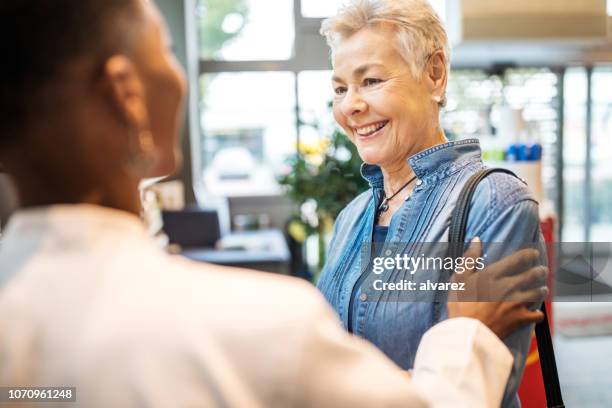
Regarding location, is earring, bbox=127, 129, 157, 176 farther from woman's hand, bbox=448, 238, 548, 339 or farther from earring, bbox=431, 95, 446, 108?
earring, bbox=431, 95, 446, 108

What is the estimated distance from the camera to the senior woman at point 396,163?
3.64 feet

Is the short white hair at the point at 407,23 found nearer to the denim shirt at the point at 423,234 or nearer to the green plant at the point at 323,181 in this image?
the denim shirt at the point at 423,234

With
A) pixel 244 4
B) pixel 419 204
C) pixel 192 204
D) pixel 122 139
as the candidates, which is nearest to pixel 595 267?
pixel 419 204

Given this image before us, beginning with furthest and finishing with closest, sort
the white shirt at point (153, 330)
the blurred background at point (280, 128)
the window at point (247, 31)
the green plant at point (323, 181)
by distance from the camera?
the window at point (247, 31) → the blurred background at point (280, 128) → the green plant at point (323, 181) → the white shirt at point (153, 330)

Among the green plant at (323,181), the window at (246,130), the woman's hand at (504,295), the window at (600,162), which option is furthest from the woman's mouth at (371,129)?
the window at (600,162)

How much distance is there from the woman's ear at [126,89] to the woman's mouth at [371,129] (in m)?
0.81

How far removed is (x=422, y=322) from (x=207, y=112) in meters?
6.00

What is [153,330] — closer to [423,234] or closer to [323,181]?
[423,234]

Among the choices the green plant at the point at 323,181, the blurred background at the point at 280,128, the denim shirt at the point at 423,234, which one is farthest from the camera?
the blurred background at the point at 280,128

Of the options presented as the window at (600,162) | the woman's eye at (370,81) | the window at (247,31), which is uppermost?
the window at (247,31)

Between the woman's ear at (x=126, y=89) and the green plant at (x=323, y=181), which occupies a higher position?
the woman's ear at (x=126, y=89)

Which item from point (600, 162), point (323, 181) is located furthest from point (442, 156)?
point (600, 162)

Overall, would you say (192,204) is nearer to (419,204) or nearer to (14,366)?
(419,204)

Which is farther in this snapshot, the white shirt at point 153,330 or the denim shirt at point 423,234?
the denim shirt at point 423,234
